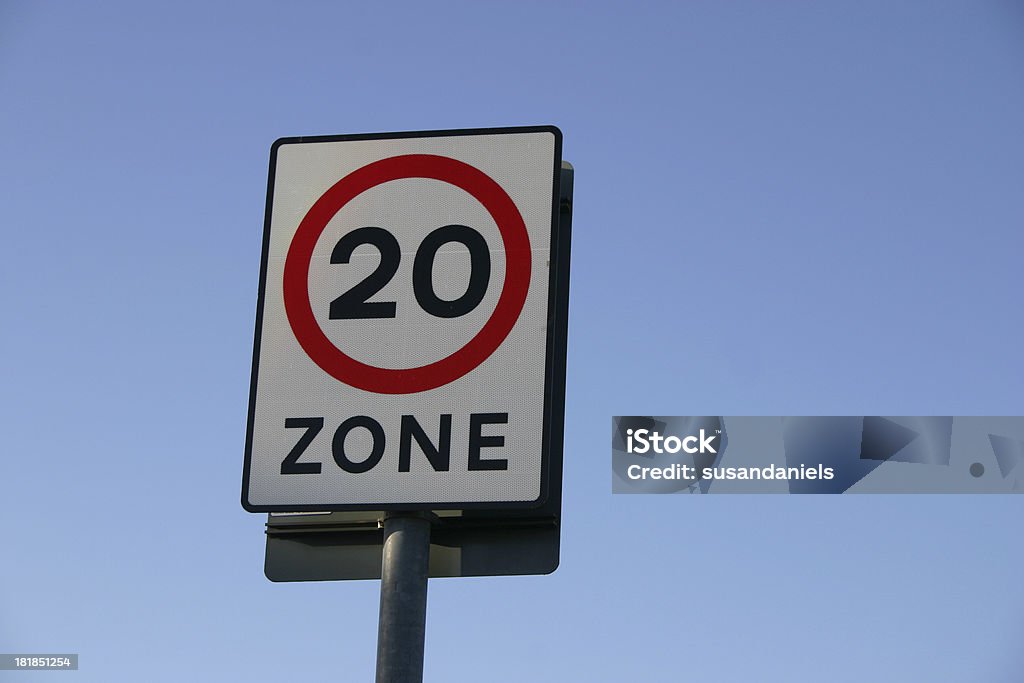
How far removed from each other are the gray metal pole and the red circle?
0.36 meters

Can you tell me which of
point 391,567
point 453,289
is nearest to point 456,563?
point 391,567

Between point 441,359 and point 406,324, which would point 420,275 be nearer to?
point 406,324

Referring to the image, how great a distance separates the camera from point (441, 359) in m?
3.44

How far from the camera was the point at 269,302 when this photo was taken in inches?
143

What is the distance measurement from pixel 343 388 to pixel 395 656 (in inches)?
28.2

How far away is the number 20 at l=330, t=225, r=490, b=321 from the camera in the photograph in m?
3.50

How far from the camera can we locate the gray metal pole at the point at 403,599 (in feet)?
10.4

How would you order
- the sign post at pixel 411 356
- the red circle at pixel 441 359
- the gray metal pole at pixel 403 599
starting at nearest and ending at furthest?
the gray metal pole at pixel 403 599 → the sign post at pixel 411 356 → the red circle at pixel 441 359

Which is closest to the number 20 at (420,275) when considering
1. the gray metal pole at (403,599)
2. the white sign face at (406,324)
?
the white sign face at (406,324)

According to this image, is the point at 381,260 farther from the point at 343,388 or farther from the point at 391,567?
the point at 391,567

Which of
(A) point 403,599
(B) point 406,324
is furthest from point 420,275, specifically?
(A) point 403,599

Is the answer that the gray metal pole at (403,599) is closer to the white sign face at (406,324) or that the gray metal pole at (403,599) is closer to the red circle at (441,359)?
the white sign face at (406,324)

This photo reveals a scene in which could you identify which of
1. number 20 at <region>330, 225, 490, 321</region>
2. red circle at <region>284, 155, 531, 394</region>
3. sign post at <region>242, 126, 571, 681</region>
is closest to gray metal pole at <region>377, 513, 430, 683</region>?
sign post at <region>242, 126, 571, 681</region>

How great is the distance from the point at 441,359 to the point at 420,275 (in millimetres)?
255
